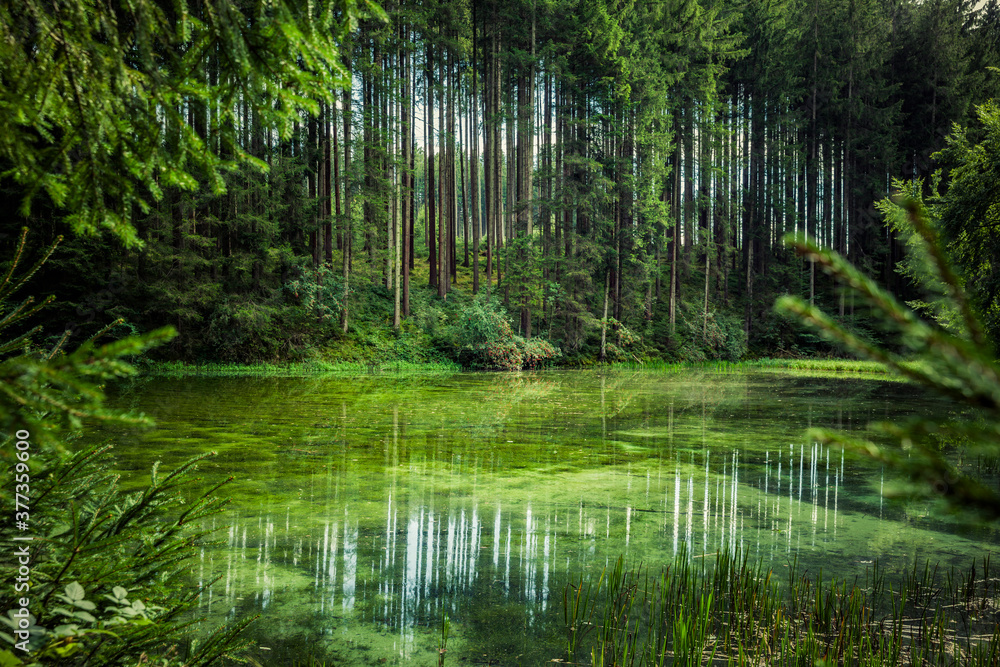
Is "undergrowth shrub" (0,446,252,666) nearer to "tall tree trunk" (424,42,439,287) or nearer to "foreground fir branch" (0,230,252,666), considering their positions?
"foreground fir branch" (0,230,252,666)

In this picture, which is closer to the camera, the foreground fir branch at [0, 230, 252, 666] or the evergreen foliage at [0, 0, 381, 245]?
the foreground fir branch at [0, 230, 252, 666]

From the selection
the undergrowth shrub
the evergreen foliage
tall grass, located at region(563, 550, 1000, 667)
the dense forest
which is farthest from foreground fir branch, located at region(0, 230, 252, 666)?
the dense forest

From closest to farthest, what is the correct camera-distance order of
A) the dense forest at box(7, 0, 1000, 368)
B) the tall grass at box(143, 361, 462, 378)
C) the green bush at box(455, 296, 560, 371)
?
the tall grass at box(143, 361, 462, 378) → the dense forest at box(7, 0, 1000, 368) → the green bush at box(455, 296, 560, 371)

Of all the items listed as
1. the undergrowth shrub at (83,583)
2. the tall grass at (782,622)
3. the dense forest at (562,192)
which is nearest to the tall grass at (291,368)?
the dense forest at (562,192)

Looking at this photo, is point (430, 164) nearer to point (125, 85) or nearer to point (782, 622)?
point (125, 85)

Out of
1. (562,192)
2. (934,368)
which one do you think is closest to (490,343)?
(562,192)

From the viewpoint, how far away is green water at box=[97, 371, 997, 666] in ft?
10.7

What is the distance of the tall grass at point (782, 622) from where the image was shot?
2687 millimetres

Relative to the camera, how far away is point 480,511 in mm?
5188

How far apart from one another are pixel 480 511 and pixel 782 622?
8.95 ft

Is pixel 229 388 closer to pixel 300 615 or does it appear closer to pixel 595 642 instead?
pixel 300 615

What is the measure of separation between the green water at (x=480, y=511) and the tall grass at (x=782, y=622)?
24cm

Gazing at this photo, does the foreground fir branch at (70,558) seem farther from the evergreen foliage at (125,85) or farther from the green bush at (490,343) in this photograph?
the green bush at (490,343)

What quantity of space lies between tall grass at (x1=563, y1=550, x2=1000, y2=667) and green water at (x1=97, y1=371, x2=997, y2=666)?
24cm
